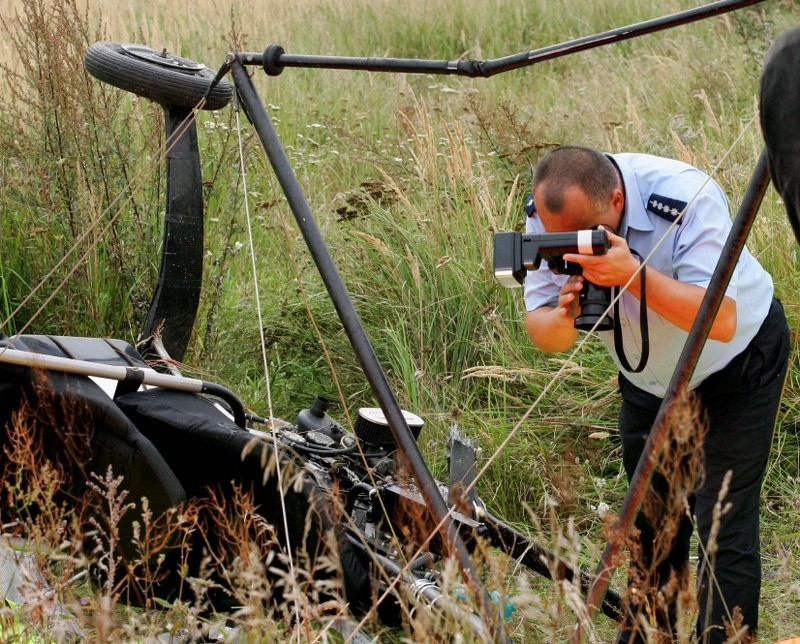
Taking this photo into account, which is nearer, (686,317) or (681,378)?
(681,378)

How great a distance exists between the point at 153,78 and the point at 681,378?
2.24 m

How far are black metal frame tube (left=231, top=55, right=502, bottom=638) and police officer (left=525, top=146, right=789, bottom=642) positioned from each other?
0.57 meters

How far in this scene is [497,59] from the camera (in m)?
2.15

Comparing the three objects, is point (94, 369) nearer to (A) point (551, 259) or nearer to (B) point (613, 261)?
(A) point (551, 259)

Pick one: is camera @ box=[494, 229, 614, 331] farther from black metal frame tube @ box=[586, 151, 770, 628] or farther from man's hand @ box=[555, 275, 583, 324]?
black metal frame tube @ box=[586, 151, 770, 628]

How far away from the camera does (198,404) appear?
3.08 meters

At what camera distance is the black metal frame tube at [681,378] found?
1.90 m

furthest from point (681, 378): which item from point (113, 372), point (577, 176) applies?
point (113, 372)

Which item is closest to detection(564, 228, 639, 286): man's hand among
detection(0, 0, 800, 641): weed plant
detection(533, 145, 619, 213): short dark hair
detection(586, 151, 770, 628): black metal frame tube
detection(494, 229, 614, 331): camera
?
detection(494, 229, 614, 331): camera

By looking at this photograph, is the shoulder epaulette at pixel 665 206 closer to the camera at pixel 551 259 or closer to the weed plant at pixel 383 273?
the camera at pixel 551 259

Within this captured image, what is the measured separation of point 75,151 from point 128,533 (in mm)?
2351

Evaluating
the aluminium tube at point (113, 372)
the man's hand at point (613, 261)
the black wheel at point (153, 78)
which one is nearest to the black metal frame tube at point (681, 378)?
the man's hand at point (613, 261)

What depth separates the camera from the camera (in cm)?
246

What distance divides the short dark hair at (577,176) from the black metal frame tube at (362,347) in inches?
22.6
